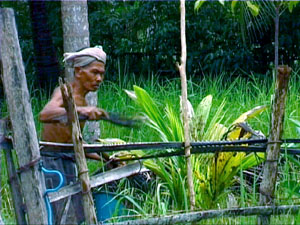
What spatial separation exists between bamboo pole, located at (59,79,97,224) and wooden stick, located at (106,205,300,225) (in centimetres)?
20

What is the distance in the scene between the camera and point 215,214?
137 inches

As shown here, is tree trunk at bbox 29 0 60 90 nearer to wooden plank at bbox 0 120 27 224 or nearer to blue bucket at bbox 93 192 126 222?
blue bucket at bbox 93 192 126 222

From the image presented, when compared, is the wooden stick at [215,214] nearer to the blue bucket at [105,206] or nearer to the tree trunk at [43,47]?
the blue bucket at [105,206]

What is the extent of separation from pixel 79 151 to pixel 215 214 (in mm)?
771

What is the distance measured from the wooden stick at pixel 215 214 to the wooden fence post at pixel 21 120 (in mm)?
506

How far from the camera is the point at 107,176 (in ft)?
11.7

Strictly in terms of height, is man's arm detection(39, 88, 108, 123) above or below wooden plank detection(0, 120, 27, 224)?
above

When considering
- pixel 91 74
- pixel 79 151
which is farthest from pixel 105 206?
pixel 79 151

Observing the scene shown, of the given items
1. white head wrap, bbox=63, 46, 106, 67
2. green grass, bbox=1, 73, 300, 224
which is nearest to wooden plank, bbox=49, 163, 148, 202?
green grass, bbox=1, 73, 300, 224

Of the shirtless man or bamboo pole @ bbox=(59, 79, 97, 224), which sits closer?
bamboo pole @ bbox=(59, 79, 97, 224)

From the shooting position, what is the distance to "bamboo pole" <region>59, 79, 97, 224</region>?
3143 mm

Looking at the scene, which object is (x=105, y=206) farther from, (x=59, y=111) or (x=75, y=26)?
(x=75, y=26)

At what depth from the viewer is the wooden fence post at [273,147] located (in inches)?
136

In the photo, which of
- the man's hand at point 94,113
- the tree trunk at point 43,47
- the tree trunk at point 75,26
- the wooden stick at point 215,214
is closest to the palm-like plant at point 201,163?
the wooden stick at point 215,214
